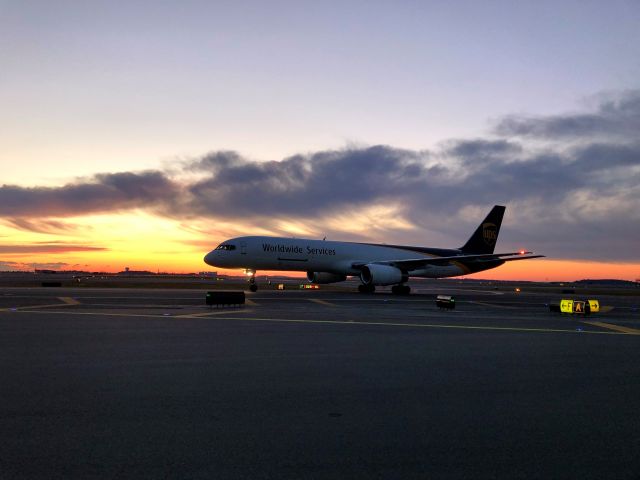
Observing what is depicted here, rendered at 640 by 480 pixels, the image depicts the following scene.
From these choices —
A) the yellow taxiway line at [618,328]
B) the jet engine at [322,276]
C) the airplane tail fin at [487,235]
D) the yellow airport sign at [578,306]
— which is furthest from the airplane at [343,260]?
the yellow taxiway line at [618,328]

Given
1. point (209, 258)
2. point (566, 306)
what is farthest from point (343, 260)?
point (566, 306)

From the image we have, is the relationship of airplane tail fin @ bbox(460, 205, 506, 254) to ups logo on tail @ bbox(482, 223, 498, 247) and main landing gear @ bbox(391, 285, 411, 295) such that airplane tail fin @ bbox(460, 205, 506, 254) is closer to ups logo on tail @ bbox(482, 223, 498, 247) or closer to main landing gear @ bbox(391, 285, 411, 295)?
ups logo on tail @ bbox(482, 223, 498, 247)

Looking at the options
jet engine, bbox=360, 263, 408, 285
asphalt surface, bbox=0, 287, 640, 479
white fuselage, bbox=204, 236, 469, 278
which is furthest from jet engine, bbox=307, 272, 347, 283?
asphalt surface, bbox=0, 287, 640, 479

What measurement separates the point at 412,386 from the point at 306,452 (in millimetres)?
3148

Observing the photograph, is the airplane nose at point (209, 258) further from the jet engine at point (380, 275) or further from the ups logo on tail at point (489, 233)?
the ups logo on tail at point (489, 233)

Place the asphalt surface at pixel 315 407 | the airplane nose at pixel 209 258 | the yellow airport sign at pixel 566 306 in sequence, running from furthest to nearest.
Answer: the airplane nose at pixel 209 258 → the yellow airport sign at pixel 566 306 → the asphalt surface at pixel 315 407

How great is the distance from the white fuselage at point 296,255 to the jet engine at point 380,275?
10.5ft

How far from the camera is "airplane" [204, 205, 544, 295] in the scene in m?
42.3

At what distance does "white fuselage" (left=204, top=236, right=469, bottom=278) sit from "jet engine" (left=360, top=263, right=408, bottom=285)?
3.19 meters

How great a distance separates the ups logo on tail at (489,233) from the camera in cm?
5778

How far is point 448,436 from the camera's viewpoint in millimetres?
5227

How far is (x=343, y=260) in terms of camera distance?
46.6 meters

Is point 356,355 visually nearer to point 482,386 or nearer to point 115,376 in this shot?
point 482,386

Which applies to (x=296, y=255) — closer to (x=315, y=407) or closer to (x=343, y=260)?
(x=343, y=260)
